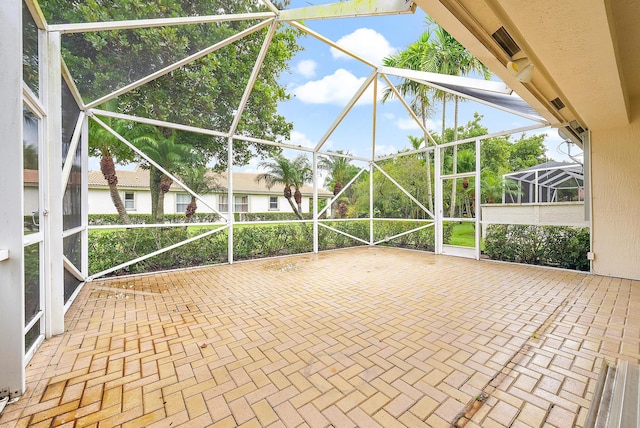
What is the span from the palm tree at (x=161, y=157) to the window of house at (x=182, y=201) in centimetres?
31

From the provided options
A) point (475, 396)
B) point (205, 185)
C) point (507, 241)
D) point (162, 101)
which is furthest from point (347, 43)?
point (507, 241)

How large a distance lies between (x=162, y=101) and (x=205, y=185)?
200 centimetres

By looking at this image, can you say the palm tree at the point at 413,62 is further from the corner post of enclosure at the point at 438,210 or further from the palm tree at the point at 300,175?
the palm tree at the point at 300,175

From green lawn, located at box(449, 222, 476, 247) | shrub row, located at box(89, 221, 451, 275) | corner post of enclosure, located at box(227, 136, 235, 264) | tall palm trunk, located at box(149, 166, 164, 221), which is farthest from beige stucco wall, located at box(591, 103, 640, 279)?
tall palm trunk, located at box(149, 166, 164, 221)

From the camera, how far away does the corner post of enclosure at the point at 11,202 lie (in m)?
1.81

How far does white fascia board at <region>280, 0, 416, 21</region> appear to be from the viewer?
300 cm

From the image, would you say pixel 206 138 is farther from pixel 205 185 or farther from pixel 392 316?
pixel 392 316

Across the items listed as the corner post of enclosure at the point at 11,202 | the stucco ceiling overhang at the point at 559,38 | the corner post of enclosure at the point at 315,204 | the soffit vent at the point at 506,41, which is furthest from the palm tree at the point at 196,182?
the soffit vent at the point at 506,41

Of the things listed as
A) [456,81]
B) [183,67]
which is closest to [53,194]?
[183,67]

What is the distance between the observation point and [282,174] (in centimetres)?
850

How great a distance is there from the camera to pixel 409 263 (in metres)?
6.37

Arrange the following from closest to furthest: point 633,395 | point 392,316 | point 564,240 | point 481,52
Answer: point 633,395 → point 481,52 → point 392,316 → point 564,240

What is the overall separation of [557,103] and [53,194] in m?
6.90

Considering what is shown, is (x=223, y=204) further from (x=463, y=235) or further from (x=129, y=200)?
(x=463, y=235)
